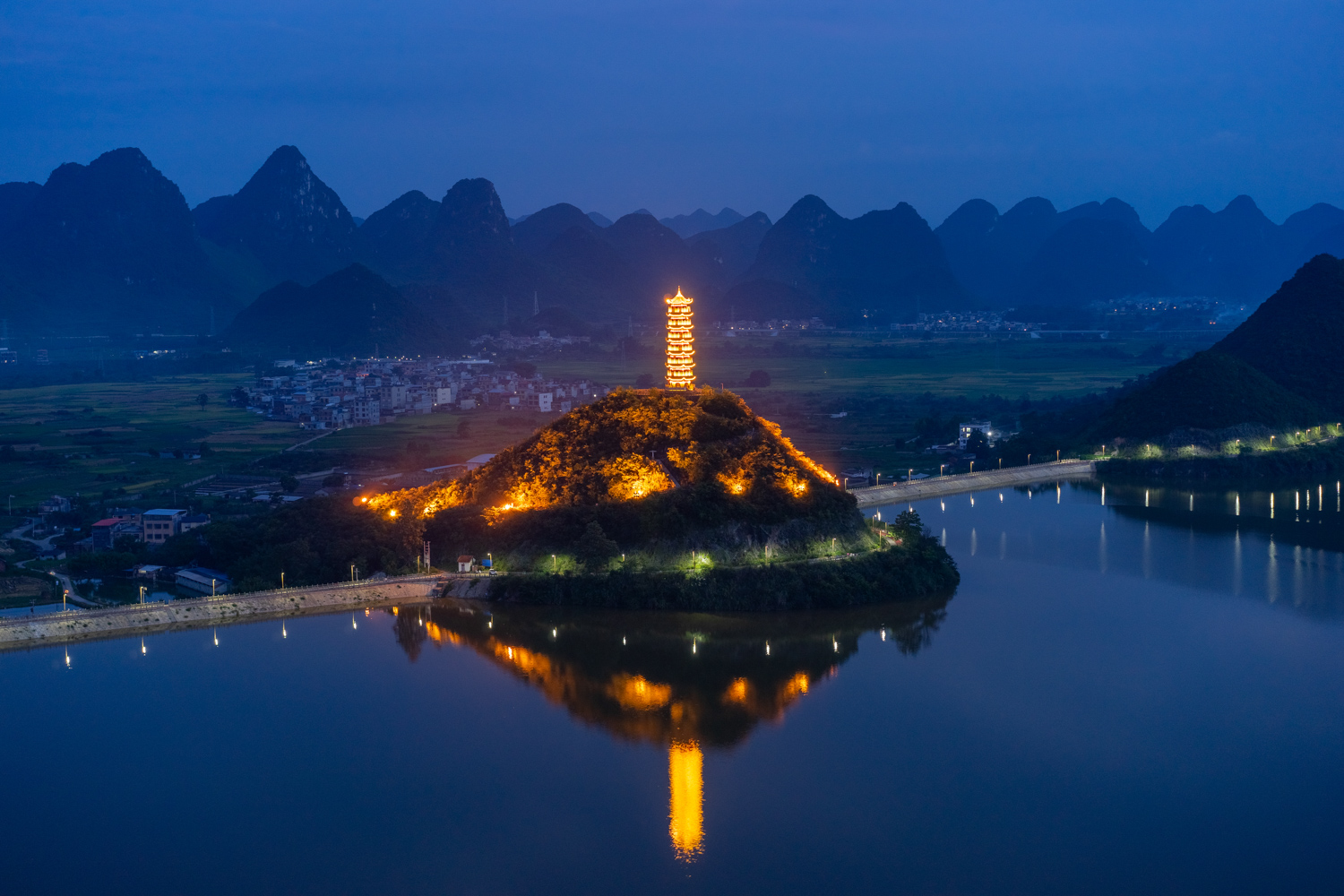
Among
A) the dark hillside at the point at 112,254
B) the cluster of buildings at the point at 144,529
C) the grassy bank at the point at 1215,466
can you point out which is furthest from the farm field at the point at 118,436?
the dark hillside at the point at 112,254

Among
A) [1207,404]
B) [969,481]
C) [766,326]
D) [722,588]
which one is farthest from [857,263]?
[722,588]

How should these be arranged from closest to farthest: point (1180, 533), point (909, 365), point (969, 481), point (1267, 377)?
point (1180, 533), point (969, 481), point (1267, 377), point (909, 365)

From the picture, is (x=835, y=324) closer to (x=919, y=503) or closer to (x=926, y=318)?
(x=926, y=318)

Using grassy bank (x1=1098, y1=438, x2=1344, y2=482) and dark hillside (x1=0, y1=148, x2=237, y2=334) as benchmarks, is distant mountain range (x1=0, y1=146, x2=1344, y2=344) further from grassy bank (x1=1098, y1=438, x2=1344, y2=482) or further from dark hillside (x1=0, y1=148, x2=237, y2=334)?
grassy bank (x1=1098, y1=438, x2=1344, y2=482)

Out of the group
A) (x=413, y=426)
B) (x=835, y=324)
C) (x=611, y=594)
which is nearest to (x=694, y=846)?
(x=611, y=594)

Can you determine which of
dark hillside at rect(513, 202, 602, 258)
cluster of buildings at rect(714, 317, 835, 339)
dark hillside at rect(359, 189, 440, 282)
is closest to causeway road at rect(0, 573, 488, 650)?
cluster of buildings at rect(714, 317, 835, 339)

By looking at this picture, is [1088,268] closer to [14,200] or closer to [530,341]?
[530,341]
